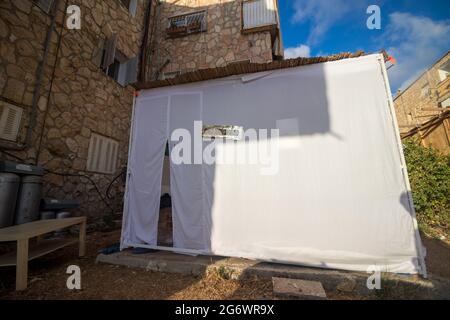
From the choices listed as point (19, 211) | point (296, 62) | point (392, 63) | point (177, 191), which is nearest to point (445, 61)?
point (392, 63)

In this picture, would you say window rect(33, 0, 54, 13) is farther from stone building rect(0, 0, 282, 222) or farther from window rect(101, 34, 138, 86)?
window rect(101, 34, 138, 86)

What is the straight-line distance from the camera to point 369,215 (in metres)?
2.42

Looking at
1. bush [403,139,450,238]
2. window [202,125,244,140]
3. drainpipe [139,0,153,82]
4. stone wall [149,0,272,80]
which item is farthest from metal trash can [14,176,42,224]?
bush [403,139,450,238]

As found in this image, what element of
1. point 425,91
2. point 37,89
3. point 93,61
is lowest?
point 37,89

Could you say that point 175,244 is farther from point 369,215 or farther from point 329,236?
point 369,215

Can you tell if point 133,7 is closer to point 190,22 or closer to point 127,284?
point 190,22

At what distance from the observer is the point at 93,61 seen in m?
5.46

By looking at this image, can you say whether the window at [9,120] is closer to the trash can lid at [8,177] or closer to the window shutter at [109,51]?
the trash can lid at [8,177]

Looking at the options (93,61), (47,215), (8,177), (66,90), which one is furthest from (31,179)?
(93,61)

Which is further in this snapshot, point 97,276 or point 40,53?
point 40,53

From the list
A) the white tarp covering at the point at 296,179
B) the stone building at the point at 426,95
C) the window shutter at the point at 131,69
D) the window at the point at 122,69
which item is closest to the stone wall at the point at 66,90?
the window at the point at 122,69

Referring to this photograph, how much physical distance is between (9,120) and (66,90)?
4.87 ft

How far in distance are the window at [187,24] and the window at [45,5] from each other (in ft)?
14.3
